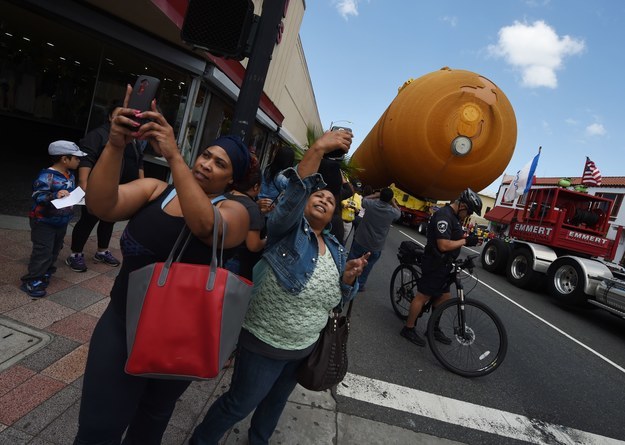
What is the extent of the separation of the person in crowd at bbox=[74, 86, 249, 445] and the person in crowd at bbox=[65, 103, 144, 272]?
2.06 metres

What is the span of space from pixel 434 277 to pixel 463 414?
1462mm

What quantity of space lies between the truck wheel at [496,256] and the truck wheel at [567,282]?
6.47 feet

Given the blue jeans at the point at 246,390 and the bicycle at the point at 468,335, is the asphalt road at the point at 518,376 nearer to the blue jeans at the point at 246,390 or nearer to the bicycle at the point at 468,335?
the bicycle at the point at 468,335

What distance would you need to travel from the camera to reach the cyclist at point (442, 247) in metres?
4.10

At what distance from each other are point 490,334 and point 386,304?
210cm

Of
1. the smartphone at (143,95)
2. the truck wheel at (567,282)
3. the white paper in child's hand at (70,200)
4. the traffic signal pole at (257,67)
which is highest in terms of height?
the traffic signal pole at (257,67)

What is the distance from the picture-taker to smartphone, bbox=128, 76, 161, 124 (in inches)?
49.5

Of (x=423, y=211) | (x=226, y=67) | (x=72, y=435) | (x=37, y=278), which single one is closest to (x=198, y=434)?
(x=72, y=435)

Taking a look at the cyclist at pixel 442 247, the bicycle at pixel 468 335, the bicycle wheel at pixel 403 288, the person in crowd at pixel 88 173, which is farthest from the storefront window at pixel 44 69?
the bicycle at pixel 468 335

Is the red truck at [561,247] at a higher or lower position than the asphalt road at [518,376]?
higher

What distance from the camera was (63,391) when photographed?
7.49 ft

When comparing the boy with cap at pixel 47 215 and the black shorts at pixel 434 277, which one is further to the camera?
the black shorts at pixel 434 277

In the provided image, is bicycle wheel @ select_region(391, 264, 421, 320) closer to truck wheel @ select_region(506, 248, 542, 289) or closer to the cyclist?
the cyclist

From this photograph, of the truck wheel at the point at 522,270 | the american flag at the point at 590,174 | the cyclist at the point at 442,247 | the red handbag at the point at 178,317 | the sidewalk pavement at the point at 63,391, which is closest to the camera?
the red handbag at the point at 178,317
